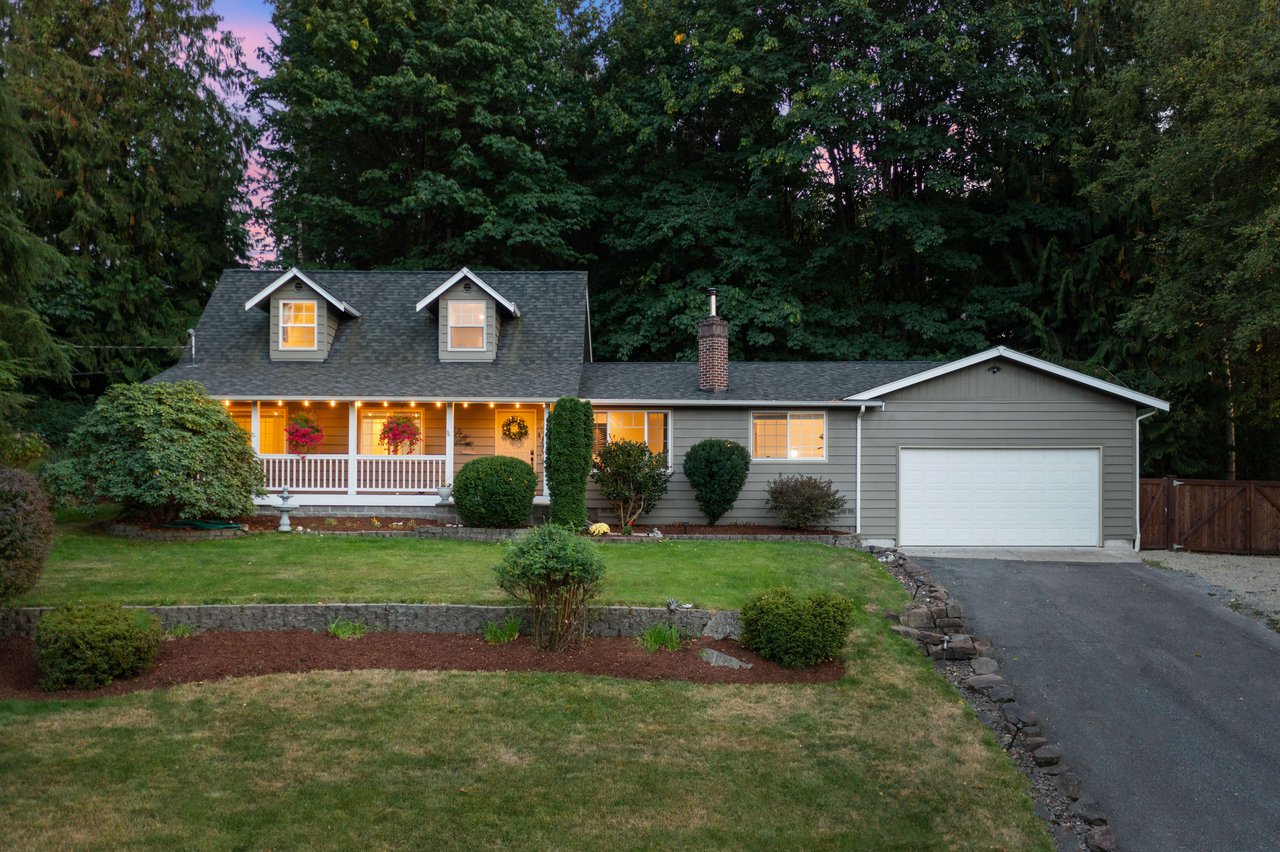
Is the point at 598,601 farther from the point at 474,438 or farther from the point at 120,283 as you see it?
the point at 120,283

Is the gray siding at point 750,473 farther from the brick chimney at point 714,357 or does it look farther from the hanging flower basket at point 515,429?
the hanging flower basket at point 515,429

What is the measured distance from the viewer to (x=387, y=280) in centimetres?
1970

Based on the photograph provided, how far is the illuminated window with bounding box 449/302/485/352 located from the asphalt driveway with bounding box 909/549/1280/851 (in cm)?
1087

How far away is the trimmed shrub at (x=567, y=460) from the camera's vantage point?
13.8 meters

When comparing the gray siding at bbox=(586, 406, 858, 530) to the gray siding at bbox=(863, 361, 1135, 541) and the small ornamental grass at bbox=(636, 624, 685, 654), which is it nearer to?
the gray siding at bbox=(863, 361, 1135, 541)

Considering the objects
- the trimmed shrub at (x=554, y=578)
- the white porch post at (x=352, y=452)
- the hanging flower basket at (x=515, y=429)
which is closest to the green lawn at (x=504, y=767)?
the trimmed shrub at (x=554, y=578)

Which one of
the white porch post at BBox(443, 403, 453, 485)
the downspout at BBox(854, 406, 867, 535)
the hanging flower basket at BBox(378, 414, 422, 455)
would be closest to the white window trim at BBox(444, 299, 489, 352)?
the white porch post at BBox(443, 403, 453, 485)

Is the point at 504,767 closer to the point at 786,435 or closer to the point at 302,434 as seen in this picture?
the point at 786,435

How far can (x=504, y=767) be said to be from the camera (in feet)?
17.3

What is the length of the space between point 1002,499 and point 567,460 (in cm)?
850

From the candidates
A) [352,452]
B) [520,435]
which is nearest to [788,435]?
[520,435]

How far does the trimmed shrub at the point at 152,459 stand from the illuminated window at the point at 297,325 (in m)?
4.08

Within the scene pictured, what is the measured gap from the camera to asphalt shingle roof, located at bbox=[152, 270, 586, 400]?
1608cm

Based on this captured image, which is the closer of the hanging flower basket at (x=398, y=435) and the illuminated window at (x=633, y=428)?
the illuminated window at (x=633, y=428)
